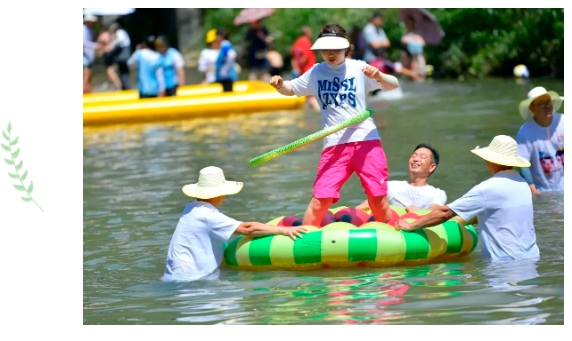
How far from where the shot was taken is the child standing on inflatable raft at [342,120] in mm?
7301

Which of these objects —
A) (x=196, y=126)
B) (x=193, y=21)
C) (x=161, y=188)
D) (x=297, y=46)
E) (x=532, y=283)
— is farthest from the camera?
(x=193, y=21)

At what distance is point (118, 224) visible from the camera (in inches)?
367

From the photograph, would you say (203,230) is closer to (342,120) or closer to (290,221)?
(290,221)

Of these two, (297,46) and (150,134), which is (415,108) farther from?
(150,134)

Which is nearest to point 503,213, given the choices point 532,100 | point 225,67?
point 532,100

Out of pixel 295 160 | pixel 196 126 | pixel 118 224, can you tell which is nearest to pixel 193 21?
pixel 196 126

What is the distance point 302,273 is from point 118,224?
8.50ft

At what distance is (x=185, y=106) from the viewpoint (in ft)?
55.2

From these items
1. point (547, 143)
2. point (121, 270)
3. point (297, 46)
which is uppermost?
point (297, 46)

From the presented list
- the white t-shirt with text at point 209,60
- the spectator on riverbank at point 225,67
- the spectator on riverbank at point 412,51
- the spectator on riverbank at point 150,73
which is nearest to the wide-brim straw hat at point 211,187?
the spectator on riverbank at point 150,73

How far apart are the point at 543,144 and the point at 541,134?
0.30ft

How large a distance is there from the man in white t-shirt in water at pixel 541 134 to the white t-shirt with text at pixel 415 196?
153cm

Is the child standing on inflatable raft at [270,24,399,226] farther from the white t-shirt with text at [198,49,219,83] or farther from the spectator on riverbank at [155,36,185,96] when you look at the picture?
the white t-shirt with text at [198,49,219,83]

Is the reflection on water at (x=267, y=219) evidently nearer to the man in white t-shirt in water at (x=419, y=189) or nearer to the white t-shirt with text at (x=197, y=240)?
the white t-shirt with text at (x=197, y=240)
